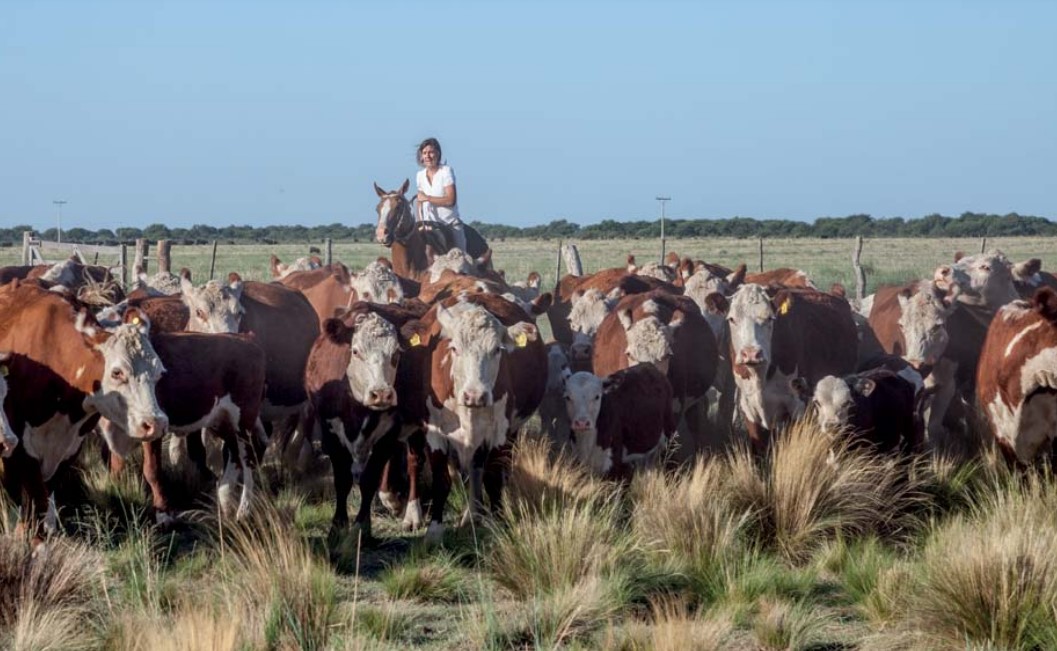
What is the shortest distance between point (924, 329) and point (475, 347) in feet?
17.3

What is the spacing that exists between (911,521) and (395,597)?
3525mm

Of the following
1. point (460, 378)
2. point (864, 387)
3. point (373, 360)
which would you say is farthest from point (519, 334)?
point (864, 387)

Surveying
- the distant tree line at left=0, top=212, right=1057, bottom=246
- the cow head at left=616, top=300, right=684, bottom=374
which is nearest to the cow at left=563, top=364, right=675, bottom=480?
the cow head at left=616, top=300, right=684, bottom=374

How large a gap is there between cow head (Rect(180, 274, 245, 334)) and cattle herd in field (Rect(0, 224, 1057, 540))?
0.02 metres

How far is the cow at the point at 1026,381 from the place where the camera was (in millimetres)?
10008

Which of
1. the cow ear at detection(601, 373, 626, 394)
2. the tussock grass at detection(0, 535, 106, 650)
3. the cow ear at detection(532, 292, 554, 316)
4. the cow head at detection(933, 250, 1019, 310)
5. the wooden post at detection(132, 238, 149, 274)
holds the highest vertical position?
the cow head at detection(933, 250, 1019, 310)

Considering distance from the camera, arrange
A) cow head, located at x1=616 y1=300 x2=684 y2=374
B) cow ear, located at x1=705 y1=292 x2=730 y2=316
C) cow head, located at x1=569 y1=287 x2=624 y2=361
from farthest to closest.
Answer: cow head, located at x1=569 y1=287 x2=624 y2=361, cow ear, located at x1=705 y1=292 x2=730 y2=316, cow head, located at x1=616 y1=300 x2=684 y2=374

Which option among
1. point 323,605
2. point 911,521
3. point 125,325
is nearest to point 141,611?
point 323,605

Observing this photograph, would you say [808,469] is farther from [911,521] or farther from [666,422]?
[666,422]

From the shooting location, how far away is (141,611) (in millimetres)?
7191

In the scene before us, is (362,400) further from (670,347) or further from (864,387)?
(864,387)

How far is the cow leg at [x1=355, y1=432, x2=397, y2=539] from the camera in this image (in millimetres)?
9758

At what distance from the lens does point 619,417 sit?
1114cm

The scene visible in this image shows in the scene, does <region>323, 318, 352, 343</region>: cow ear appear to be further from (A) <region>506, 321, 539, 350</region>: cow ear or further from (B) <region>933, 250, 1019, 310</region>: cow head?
(B) <region>933, 250, 1019, 310</region>: cow head
